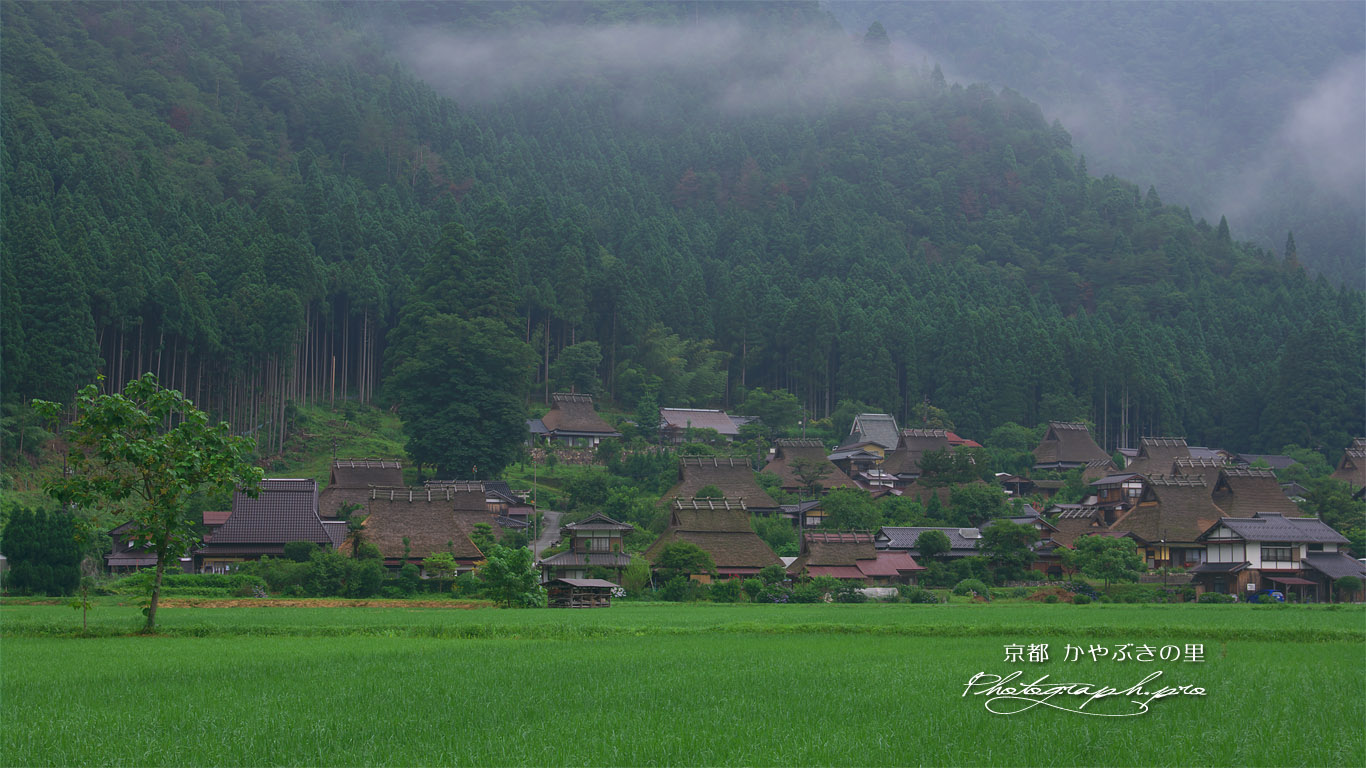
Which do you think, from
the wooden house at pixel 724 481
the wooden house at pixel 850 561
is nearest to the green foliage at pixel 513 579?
the wooden house at pixel 850 561

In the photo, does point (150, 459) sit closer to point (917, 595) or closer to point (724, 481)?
point (917, 595)

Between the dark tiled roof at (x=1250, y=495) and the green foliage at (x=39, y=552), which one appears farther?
the dark tiled roof at (x=1250, y=495)

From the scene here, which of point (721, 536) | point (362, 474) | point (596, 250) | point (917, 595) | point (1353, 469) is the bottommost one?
point (917, 595)

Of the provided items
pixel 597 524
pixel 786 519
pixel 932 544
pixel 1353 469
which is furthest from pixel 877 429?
pixel 597 524

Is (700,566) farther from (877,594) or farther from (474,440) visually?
(474,440)

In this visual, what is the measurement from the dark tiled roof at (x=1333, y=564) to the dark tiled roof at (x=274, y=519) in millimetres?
Result: 39337

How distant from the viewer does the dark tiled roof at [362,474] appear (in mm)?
52625

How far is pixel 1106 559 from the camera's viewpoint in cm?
4316

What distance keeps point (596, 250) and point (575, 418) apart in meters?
22.1

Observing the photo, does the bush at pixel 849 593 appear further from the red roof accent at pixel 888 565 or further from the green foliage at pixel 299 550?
the green foliage at pixel 299 550

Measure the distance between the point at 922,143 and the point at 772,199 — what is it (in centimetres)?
2664

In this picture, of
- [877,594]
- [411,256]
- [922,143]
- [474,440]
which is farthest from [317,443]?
[922,143]

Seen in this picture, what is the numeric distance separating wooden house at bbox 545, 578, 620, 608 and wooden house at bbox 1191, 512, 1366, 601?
945 inches

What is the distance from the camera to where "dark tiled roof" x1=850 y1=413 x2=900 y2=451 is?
236 feet
